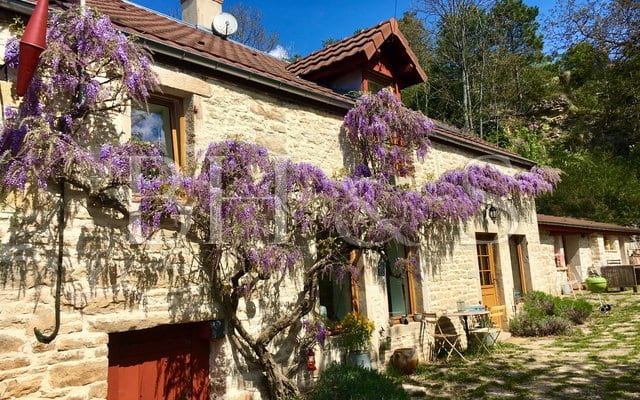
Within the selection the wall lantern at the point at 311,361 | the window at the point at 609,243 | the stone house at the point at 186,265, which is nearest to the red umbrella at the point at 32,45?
the stone house at the point at 186,265

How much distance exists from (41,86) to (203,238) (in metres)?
2.14

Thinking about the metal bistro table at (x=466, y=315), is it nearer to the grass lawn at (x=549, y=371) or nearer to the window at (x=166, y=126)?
the grass lawn at (x=549, y=371)

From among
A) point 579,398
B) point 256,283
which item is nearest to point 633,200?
point 579,398

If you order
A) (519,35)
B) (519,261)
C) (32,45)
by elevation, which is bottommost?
(519,261)

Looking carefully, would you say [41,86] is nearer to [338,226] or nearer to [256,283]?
[256,283]

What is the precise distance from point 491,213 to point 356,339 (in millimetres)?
5196

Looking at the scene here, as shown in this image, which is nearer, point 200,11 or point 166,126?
point 166,126

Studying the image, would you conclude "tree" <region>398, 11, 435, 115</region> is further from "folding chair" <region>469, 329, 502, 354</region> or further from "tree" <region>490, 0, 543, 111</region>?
"folding chair" <region>469, 329, 502, 354</region>

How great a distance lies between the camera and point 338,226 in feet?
20.4

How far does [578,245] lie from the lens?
714 inches

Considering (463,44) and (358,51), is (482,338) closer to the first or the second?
(358,51)

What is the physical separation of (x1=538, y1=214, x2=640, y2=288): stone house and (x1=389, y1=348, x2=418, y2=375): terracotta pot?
→ 9.09 meters

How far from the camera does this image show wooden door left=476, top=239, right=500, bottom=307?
1013 cm

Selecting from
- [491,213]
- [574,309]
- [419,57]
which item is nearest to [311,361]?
[491,213]
